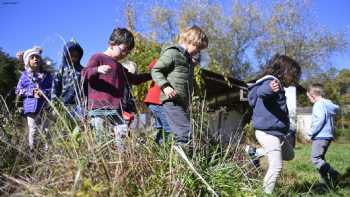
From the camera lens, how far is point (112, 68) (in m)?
3.80

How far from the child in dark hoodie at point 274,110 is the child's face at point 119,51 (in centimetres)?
129

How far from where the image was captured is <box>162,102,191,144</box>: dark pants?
3496 mm

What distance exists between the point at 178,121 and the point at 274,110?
998 millimetres

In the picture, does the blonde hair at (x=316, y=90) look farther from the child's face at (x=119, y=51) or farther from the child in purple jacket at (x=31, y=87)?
the child in purple jacket at (x=31, y=87)

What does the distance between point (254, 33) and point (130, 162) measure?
3116 centimetres

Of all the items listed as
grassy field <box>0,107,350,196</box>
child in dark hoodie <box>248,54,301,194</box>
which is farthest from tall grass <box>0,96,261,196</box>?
child in dark hoodie <box>248,54,301,194</box>

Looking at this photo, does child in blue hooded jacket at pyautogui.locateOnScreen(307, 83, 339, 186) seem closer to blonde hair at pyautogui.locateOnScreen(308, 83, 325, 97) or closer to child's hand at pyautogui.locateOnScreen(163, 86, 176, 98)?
blonde hair at pyautogui.locateOnScreen(308, 83, 325, 97)

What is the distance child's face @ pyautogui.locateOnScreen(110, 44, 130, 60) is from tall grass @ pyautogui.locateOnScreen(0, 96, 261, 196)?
33.8 inches

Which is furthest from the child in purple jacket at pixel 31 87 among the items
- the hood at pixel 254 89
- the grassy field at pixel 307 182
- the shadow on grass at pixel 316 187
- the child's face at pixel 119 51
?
the shadow on grass at pixel 316 187

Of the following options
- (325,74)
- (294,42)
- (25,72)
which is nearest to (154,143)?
(25,72)

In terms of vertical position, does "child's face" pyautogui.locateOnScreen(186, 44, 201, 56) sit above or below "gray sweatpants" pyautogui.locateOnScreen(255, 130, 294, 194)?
above

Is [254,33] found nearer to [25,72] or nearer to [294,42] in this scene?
[294,42]

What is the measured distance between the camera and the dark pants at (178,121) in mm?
3496

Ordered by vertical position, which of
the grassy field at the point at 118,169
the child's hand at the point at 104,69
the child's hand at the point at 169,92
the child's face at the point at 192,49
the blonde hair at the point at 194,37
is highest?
the blonde hair at the point at 194,37
